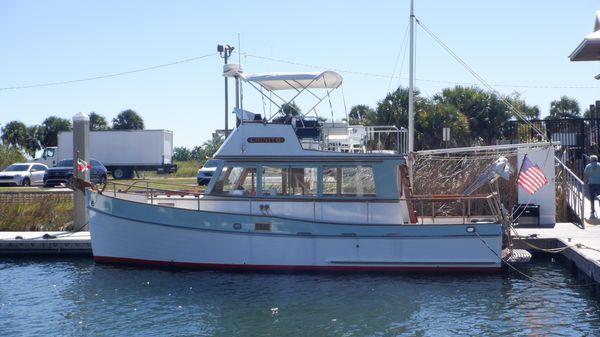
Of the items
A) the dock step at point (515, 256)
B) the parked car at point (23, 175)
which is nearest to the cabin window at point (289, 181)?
the dock step at point (515, 256)

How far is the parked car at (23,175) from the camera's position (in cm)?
3169

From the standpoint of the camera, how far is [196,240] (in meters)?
14.9

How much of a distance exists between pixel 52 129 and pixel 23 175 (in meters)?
35.1

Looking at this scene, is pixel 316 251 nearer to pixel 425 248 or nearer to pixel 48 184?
pixel 425 248

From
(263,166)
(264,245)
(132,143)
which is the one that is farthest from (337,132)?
(132,143)

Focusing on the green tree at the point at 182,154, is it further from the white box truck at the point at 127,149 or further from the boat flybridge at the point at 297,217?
the boat flybridge at the point at 297,217

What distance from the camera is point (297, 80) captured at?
1527 centimetres

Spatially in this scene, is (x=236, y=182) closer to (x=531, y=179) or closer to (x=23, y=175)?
(x=531, y=179)

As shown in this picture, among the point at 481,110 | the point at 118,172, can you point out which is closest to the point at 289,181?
the point at 481,110

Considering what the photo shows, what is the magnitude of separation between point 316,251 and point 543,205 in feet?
22.8

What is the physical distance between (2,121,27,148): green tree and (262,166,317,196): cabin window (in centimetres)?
5287

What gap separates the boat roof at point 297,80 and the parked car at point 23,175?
19629 millimetres

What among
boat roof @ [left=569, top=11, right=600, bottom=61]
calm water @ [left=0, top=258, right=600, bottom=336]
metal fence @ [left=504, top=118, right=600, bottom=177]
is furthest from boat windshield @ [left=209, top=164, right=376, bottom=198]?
metal fence @ [left=504, top=118, right=600, bottom=177]

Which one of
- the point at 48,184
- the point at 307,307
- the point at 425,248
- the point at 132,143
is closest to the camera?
the point at 307,307
